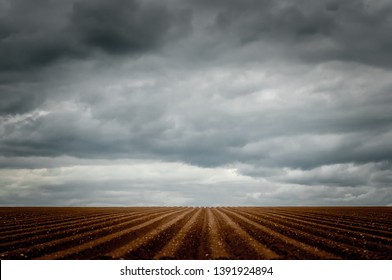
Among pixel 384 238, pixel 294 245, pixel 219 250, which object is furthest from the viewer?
pixel 384 238

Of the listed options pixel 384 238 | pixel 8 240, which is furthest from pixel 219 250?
pixel 8 240

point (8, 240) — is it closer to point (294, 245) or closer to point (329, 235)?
point (294, 245)

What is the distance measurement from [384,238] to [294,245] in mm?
8874

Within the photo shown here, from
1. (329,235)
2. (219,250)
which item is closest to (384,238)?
(329,235)

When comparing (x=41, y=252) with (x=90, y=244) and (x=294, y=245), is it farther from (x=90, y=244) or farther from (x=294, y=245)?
(x=294, y=245)

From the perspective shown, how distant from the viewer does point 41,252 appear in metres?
19.3
